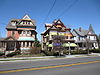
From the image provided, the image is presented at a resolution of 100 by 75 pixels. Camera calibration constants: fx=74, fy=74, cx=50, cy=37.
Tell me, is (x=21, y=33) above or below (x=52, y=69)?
above

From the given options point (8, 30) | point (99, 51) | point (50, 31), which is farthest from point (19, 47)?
point (99, 51)

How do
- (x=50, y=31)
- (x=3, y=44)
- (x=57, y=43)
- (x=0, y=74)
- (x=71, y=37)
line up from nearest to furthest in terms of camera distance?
(x=0, y=74)
(x=57, y=43)
(x=3, y=44)
(x=50, y=31)
(x=71, y=37)

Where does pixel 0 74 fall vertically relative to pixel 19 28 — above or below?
below

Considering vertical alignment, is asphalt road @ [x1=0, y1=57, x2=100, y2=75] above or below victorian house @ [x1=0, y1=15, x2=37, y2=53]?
below

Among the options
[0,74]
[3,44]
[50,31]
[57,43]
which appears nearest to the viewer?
[0,74]

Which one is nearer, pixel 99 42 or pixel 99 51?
pixel 99 51

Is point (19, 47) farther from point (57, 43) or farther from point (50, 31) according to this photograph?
point (57, 43)

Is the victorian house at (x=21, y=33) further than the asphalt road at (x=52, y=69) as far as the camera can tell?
Yes

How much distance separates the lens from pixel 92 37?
3738cm

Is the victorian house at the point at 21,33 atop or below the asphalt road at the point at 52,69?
atop

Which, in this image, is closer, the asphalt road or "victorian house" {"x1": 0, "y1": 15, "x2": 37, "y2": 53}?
the asphalt road

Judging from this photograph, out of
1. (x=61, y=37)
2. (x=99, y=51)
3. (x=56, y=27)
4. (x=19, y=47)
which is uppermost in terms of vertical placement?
(x=56, y=27)

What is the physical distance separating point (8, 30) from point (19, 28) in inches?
168

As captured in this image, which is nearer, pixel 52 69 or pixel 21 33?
pixel 52 69
